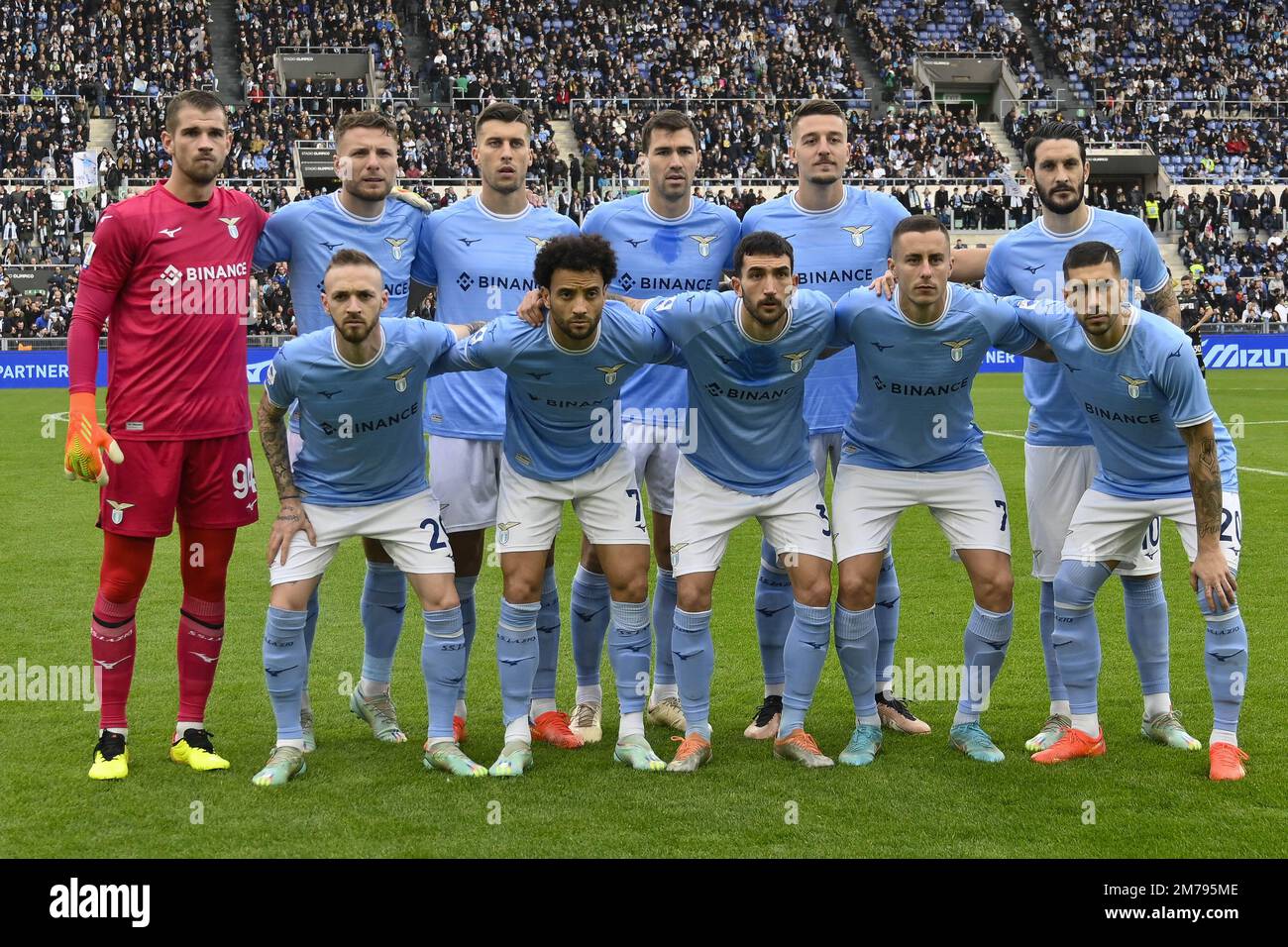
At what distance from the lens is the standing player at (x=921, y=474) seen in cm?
575

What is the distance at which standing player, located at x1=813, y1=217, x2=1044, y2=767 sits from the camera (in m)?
5.75

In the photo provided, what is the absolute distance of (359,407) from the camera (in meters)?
5.64

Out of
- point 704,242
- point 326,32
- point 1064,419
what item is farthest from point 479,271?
point 326,32

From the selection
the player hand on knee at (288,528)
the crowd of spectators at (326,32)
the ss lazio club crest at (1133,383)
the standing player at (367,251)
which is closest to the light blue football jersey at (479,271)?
the standing player at (367,251)

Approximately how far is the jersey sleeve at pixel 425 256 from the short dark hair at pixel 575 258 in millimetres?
1089

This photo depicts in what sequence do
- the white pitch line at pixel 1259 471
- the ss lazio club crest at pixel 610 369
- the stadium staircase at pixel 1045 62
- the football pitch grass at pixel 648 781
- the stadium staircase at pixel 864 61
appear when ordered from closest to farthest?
the football pitch grass at pixel 648 781
the ss lazio club crest at pixel 610 369
the white pitch line at pixel 1259 471
the stadium staircase at pixel 1045 62
the stadium staircase at pixel 864 61

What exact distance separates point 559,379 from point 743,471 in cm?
86

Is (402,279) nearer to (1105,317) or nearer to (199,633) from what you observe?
(199,633)

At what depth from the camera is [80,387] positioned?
556 centimetres

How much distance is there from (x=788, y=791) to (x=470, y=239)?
2.83m

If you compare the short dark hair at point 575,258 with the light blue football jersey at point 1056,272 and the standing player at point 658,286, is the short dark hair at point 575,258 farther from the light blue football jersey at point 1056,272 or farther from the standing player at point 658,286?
the light blue football jersey at point 1056,272

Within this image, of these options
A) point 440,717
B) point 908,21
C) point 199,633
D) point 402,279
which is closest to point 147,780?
point 199,633

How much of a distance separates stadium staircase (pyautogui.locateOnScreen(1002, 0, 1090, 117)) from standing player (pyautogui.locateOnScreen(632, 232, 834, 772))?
39039mm
